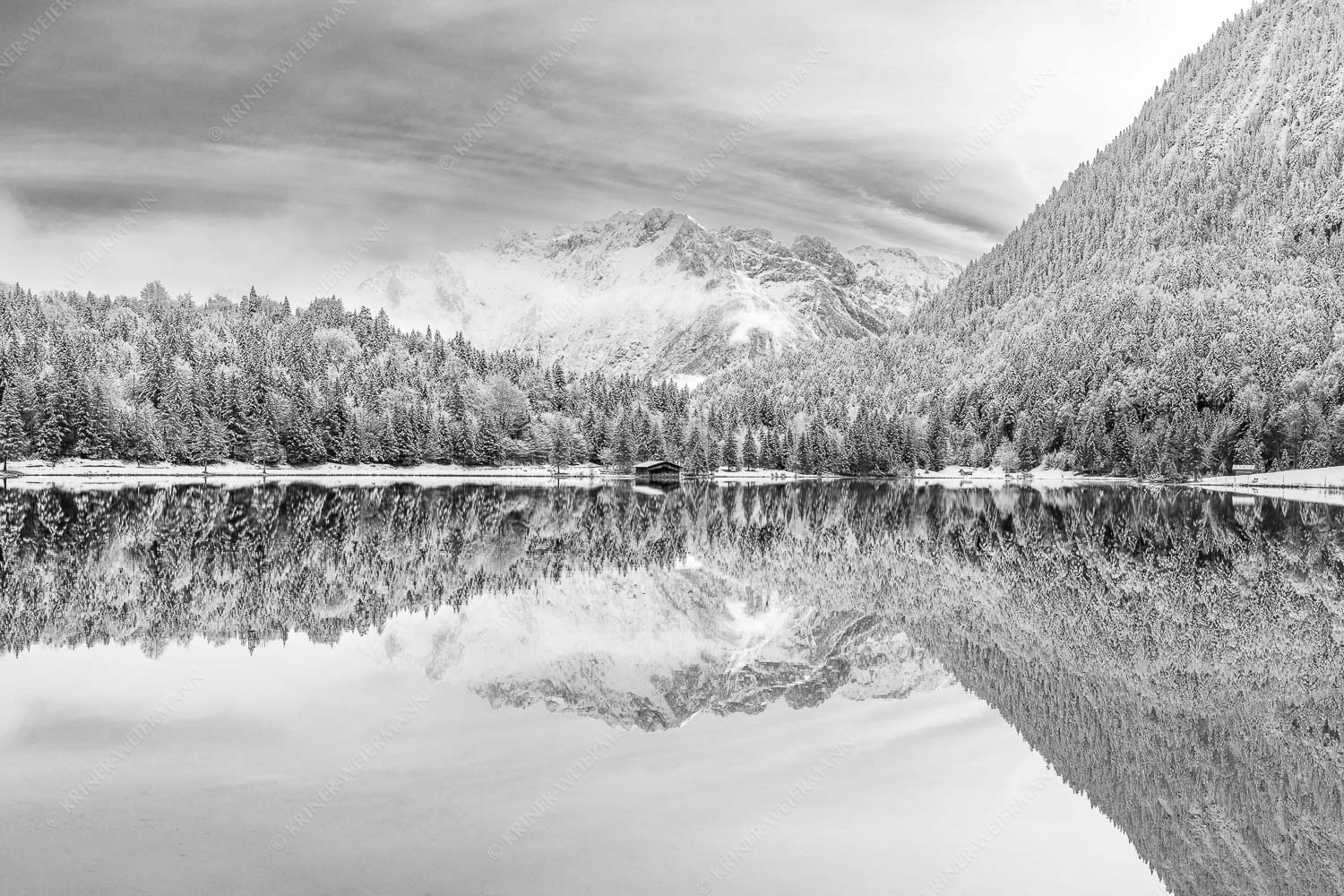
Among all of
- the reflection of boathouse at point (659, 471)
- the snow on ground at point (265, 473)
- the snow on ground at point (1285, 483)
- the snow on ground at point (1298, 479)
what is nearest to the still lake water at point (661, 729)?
the snow on ground at point (265, 473)

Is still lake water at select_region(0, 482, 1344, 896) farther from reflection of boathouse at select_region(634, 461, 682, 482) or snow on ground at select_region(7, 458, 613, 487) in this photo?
reflection of boathouse at select_region(634, 461, 682, 482)

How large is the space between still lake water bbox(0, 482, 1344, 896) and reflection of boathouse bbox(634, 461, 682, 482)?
440 feet

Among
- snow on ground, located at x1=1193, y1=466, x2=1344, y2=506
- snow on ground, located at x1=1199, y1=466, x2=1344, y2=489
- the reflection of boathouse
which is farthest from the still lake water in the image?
the reflection of boathouse

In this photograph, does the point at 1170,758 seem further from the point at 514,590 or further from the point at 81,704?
the point at 514,590

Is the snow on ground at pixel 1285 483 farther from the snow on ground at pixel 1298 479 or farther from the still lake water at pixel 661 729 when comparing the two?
the still lake water at pixel 661 729

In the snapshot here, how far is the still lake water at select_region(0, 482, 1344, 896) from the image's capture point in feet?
44.6

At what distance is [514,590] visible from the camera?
36.8 m

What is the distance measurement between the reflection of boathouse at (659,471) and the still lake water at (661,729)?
13404 centimetres

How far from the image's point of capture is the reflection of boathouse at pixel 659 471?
177625 mm

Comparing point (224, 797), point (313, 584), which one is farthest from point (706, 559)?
point (224, 797)

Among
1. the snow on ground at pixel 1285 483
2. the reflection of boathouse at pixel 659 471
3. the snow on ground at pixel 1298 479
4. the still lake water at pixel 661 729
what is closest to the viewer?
the still lake water at pixel 661 729

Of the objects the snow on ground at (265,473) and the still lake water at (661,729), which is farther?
the snow on ground at (265,473)

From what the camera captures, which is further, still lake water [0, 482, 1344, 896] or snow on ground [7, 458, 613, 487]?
snow on ground [7, 458, 613, 487]

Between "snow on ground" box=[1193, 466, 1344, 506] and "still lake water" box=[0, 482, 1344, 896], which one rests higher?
"still lake water" box=[0, 482, 1344, 896]
